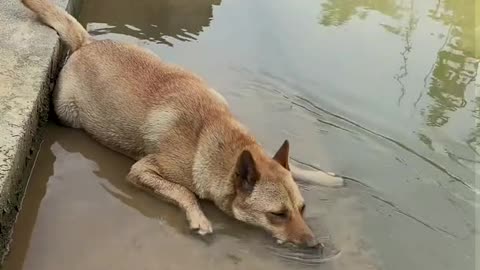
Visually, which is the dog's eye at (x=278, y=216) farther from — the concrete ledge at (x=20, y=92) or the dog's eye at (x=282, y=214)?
the concrete ledge at (x=20, y=92)

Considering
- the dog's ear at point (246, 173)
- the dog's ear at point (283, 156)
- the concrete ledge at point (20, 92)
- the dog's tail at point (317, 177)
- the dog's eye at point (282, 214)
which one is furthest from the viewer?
the dog's tail at point (317, 177)

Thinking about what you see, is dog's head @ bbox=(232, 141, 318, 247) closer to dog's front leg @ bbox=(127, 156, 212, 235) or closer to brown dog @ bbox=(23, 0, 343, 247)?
brown dog @ bbox=(23, 0, 343, 247)

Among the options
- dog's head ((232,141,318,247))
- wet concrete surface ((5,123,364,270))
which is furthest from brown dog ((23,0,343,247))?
wet concrete surface ((5,123,364,270))

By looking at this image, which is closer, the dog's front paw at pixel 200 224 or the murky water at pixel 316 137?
the murky water at pixel 316 137

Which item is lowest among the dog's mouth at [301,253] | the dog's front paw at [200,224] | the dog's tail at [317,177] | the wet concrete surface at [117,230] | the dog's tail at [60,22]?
the wet concrete surface at [117,230]

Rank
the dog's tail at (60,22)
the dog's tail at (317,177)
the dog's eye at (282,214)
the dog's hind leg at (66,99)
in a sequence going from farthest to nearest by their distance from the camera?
the dog's tail at (60,22) → the dog's hind leg at (66,99) → the dog's tail at (317,177) → the dog's eye at (282,214)

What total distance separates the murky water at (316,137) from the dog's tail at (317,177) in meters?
0.09

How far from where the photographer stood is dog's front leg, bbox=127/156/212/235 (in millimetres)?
5207

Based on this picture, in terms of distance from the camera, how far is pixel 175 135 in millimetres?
5469

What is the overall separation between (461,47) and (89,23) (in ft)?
14.5

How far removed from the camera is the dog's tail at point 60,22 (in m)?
6.17

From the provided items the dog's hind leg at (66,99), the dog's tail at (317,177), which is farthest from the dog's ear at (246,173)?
the dog's hind leg at (66,99)

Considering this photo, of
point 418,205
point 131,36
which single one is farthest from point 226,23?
point 418,205

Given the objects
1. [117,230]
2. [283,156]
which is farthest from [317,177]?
[117,230]
